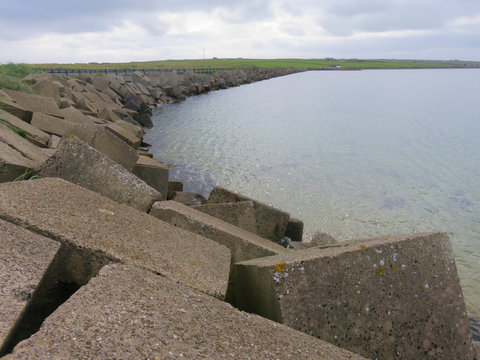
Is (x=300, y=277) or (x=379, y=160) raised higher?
(x=300, y=277)

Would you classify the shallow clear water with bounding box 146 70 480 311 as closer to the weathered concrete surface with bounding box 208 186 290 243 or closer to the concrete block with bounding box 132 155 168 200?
the weathered concrete surface with bounding box 208 186 290 243

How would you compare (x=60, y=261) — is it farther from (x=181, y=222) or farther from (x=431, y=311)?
(x=431, y=311)

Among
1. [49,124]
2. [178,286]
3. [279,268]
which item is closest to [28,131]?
[49,124]

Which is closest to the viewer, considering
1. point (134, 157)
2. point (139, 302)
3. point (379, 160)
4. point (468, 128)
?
point (139, 302)

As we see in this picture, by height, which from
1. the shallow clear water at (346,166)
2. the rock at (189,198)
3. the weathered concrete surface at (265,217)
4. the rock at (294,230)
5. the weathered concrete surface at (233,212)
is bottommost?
the shallow clear water at (346,166)

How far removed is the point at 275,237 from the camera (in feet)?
18.5

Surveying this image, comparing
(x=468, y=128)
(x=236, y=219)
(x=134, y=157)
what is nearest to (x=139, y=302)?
(x=236, y=219)

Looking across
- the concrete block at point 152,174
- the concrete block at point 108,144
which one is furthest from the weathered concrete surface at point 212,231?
the concrete block at point 152,174

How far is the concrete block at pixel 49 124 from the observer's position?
7621 millimetres

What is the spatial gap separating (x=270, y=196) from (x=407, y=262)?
675 cm

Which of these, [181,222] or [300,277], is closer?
[300,277]

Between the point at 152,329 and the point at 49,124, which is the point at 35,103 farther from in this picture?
the point at 152,329

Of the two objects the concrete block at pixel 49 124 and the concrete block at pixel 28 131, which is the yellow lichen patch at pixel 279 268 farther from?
the concrete block at pixel 49 124

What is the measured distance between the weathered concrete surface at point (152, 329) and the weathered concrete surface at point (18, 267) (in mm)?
174
